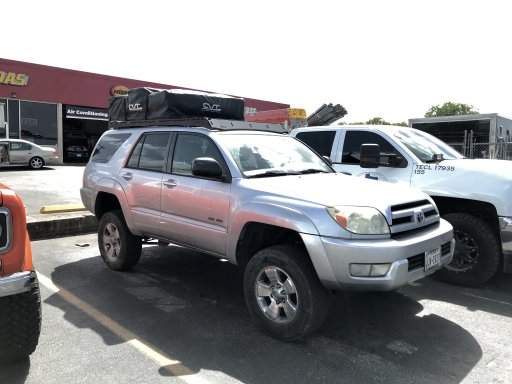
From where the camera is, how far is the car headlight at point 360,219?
11.3 feet

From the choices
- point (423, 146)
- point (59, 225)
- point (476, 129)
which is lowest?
point (59, 225)

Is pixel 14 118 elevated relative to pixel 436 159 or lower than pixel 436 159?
elevated

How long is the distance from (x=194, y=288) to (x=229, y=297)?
1.64ft

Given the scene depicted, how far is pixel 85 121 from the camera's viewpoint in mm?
27078

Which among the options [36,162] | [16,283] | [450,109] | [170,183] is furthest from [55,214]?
[450,109]

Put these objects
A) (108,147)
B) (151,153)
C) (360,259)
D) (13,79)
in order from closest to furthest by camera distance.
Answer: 1. (360,259)
2. (151,153)
3. (108,147)
4. (13,79)

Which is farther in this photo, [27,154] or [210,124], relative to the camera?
[27,154]

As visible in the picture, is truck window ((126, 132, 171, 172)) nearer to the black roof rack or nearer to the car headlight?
the black roof rack

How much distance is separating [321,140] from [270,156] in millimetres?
2534

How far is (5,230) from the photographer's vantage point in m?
2.91

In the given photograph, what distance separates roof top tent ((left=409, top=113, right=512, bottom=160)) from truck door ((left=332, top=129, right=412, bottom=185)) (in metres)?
11.3

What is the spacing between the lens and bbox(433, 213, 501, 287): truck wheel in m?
5.05

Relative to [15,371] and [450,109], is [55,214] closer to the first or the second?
[15,371]

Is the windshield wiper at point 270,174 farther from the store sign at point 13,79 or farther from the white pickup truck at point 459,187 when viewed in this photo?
the store sign at point 13,79
